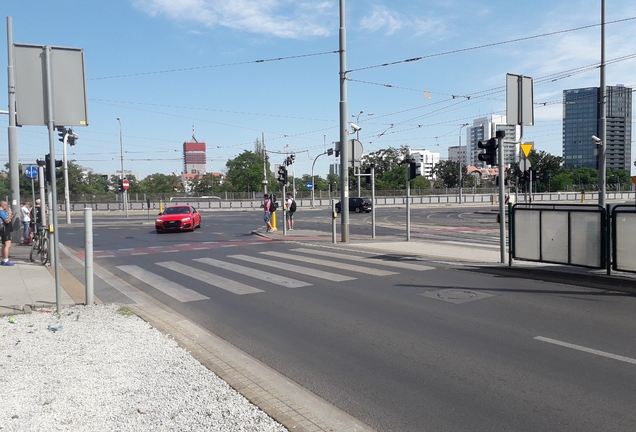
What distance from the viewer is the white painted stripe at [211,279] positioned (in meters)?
10.5

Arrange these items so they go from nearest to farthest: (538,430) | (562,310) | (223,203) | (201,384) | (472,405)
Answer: (538,430), (472,405), (201,384), (562,310), (223,203)

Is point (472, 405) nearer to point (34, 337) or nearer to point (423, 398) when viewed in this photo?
point (423, 398)

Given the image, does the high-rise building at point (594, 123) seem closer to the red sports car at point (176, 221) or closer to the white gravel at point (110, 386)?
the red sports car at point (176, 221)

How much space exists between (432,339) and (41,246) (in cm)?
1218

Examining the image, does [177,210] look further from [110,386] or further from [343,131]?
[110,386]

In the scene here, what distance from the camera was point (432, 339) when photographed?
672cm

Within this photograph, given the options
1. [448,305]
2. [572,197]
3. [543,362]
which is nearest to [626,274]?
[448,305]

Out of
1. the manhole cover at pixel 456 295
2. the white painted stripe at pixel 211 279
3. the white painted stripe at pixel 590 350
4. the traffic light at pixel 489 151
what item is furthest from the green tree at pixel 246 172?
the white painted stripe at pixel 590 350

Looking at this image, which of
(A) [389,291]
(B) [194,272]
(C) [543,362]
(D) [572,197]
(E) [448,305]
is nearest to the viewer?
(C) [543,362]

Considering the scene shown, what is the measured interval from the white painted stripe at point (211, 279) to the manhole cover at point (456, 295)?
340 centimetres

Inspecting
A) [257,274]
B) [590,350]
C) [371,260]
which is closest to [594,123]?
[371,260]

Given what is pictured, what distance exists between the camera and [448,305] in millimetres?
8609

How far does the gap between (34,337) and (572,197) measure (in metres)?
78.1

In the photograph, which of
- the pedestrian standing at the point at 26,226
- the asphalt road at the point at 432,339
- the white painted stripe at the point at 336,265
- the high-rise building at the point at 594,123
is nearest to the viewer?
the asphalt road at the point at 432,339
